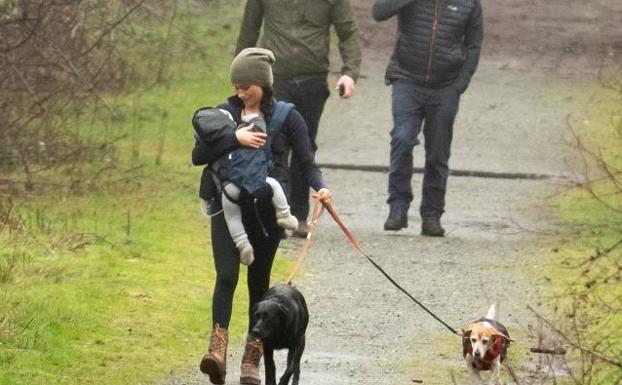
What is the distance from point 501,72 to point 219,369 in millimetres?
17252

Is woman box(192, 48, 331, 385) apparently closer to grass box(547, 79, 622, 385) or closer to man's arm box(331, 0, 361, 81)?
grass box(547, 79, 622, 385)

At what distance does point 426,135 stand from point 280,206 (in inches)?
227

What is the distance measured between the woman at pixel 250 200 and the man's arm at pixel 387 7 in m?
5.10

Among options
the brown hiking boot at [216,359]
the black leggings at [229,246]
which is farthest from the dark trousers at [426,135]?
the brown hiking boot at [216,359]

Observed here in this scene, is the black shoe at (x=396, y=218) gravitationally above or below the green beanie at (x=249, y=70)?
below

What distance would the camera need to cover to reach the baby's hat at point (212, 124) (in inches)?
350

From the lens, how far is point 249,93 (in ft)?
29.6

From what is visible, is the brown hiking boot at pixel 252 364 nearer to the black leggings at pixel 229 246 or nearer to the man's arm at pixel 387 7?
the black leggings at pixel 229 246

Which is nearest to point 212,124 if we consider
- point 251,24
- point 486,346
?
point 486,346

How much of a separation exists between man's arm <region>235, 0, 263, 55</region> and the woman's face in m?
4.47

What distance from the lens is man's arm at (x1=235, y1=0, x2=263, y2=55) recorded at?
1359 cm

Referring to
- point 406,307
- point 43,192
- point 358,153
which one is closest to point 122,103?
point 358,153

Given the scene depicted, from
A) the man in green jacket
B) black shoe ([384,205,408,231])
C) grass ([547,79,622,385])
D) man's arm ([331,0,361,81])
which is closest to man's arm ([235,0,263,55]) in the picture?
the man in green jacket

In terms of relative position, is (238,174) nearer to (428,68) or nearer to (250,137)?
(250,137)
